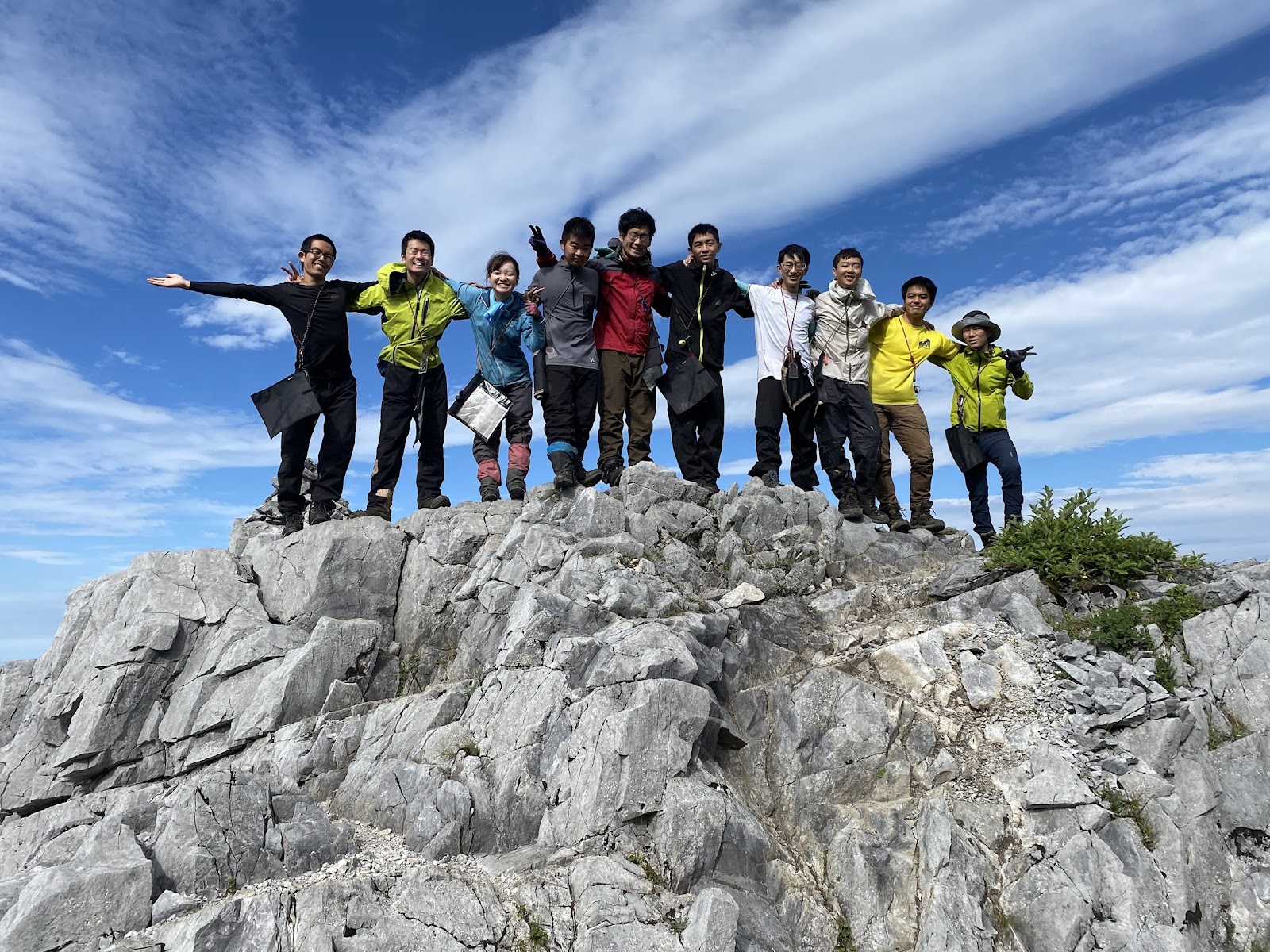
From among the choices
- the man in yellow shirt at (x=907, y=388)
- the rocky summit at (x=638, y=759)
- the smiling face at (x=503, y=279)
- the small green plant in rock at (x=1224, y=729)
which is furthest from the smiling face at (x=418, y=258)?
the small green plant in rock at (x=1224, y=729)

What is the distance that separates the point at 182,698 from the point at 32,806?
3263 millimetres

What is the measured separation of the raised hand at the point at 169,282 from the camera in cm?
1410

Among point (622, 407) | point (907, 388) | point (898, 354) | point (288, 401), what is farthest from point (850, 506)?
point (288, 401)

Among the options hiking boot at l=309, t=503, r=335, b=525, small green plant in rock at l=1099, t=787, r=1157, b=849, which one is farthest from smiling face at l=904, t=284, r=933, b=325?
hiking boot at l=309, t=503, r=335, b=525

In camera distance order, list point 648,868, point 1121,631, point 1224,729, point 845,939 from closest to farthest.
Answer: point 648,868
point 845,939
point 1224,729
point 1121,631

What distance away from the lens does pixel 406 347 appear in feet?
51.2

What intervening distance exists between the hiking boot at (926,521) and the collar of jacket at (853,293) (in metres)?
4.64

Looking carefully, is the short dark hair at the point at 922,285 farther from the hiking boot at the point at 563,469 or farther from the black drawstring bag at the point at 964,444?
the hiking boot at the point at 563,469

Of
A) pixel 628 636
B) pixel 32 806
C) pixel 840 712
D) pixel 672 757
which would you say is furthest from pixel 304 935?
pixel 32 806

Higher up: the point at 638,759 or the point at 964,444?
the point at 964,444

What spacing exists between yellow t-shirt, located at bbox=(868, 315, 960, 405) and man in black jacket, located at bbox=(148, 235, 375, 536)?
35.0 ft

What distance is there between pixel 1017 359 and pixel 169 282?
54.4 ft

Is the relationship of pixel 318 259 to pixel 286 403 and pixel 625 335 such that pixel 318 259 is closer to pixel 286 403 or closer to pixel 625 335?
pixel 286 403

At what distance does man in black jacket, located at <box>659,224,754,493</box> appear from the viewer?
15.7m
